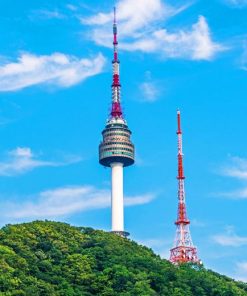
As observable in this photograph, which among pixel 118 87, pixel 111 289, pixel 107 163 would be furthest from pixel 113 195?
pixel 111 289

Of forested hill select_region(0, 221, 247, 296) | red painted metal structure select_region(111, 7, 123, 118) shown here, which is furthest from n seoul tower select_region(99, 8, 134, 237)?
forested hill select_region(0, 221, 247, 296)

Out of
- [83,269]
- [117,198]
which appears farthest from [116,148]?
[83,269]

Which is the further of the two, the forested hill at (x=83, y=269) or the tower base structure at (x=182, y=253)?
the tower base structure at (x=182, y=253)

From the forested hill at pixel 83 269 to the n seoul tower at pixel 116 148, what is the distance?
4343 centimetres

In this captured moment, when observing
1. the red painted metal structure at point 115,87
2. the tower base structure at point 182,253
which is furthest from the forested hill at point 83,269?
the red painted metal structure at point 115,87

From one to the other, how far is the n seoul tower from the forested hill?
4343 centimetres

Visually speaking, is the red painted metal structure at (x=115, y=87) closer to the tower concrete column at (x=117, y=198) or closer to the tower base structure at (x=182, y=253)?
the tower concrete column at (x=117, y=198)

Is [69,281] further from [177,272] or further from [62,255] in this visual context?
[177,272]

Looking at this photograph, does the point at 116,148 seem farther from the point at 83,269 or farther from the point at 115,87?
the point at 83,269

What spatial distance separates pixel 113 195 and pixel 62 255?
5710 cm

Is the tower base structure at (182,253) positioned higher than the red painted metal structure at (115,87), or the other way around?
the red painted metal structure at (115,87)

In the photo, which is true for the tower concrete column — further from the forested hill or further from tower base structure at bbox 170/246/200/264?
the forested hill

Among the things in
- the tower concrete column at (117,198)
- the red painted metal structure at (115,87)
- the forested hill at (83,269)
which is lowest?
the forested hill at (83,269)

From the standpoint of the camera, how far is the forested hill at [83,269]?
3145 inches
